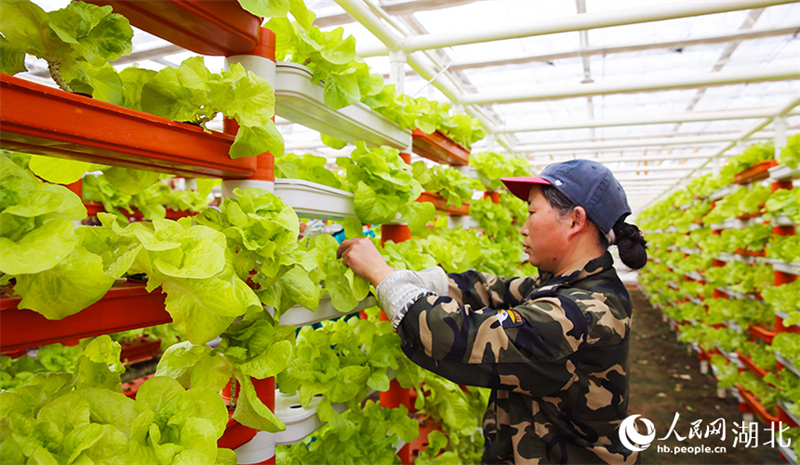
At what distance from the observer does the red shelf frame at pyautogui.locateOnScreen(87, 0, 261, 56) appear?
0.79m

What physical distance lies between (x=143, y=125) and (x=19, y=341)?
37 centimetres

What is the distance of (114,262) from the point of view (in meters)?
0.70

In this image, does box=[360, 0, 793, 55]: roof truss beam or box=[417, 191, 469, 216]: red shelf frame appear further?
box=[417, 191, 469, 216]: red shelf frame

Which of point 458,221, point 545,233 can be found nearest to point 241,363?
point 545,233

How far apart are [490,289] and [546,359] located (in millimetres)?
623

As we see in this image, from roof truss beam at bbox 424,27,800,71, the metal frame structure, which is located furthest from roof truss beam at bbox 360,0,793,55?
roof truss beam at bbox 424,27,800,71

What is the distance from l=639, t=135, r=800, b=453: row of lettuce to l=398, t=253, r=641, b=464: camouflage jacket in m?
2.68

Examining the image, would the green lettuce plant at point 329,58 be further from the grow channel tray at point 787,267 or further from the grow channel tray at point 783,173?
the grow channel tray at point 787,267

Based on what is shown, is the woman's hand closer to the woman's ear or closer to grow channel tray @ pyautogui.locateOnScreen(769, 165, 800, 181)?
the woman's ear

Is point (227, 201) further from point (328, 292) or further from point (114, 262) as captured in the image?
point (328, 292)

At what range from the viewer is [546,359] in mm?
1298

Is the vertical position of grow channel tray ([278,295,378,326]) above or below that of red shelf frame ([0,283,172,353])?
below

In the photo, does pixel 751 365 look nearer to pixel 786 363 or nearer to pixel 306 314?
pixel 786 363

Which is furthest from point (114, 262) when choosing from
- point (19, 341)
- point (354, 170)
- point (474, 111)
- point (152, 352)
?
point (152, 352)
